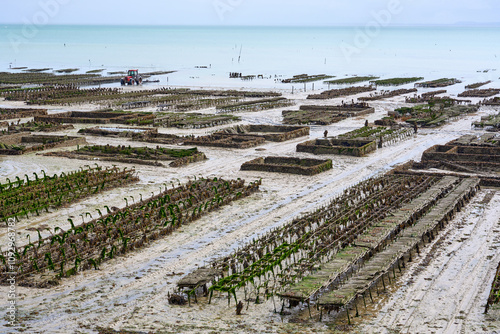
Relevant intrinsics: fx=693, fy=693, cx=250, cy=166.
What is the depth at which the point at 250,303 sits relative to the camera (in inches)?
520

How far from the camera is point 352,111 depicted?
45.0 metres

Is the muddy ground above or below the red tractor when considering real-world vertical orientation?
below

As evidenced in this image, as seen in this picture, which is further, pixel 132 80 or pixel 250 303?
pixel 132 80

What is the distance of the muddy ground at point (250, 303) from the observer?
Result: 12.2 m

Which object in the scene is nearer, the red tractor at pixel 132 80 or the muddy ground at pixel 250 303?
the muddy ground at pixel 250 303

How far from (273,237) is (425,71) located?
271 ft

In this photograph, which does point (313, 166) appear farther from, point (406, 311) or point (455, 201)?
point (406, 311)

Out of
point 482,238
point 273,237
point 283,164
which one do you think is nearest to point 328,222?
point 273,237

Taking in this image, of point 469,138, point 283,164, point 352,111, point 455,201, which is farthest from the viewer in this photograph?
point 352,111

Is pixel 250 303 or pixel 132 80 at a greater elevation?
pixel 132 80

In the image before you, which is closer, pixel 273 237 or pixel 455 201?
pixel 273 237

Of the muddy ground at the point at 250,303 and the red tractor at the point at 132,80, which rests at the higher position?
the red tractor at the point at 132,80

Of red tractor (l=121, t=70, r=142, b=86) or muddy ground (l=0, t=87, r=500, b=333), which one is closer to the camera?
muddy ground (l=0, t=87, r=500, b=333)

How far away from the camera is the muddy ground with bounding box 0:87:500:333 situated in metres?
12.2
